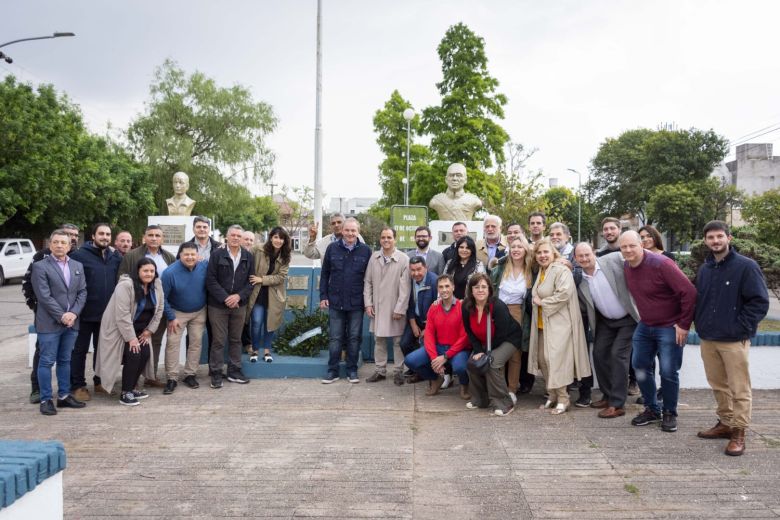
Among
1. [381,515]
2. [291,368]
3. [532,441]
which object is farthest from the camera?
[291,368]

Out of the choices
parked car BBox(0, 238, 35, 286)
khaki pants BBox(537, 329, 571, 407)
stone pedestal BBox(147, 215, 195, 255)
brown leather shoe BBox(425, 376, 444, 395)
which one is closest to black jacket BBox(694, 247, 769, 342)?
khaki pants BBox(537, 329, 571, 407)

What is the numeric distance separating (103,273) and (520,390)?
4.65m

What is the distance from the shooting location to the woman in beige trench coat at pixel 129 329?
6016mm

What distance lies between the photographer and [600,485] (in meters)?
3.99

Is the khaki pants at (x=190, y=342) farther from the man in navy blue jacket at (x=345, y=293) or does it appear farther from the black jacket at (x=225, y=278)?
the man in navy blue jacket at (x=345, y=293)

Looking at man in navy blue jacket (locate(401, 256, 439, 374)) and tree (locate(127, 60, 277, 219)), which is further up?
tree (locate(127, 60, 277, 219))

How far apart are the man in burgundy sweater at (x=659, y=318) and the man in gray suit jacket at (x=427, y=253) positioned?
8.30 feet

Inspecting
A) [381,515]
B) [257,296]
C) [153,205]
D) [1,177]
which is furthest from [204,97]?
[381,515]

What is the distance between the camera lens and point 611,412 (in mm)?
5520

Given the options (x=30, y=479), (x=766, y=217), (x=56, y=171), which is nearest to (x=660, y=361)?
(x=30, y=479)

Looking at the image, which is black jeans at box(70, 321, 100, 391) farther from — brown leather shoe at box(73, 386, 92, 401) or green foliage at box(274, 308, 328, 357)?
green foliage at box(274, 308, 328, 357)

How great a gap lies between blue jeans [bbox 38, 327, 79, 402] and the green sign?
6.24m

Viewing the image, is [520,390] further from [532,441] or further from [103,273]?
[103,273]

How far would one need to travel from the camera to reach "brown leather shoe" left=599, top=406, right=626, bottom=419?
5.50 metres
